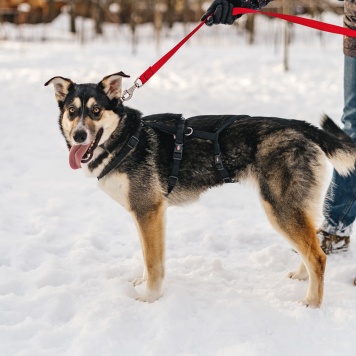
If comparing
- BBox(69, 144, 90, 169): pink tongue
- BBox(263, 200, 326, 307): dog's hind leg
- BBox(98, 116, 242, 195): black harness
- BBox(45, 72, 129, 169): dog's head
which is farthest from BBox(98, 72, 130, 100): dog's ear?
BBox(263, 200, 326, 307): dog's hind leg

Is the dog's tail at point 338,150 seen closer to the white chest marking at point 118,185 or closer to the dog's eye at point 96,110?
the white chest marking at point 118,185

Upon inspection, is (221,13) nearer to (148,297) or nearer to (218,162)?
(218,162)

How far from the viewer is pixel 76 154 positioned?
132 inches

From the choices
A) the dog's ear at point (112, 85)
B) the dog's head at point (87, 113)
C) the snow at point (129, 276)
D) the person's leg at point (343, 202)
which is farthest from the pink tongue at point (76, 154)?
the person's leg at point (343, 202)

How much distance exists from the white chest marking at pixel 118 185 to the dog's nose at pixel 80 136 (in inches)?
13.7

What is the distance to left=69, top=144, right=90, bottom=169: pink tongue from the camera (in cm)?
335

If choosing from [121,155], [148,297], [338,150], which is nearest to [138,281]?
[148,297]

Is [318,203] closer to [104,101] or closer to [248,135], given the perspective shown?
[248,135]

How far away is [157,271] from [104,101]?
4.08 feet

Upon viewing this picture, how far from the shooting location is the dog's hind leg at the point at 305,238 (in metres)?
3.29

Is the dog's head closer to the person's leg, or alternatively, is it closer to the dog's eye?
the dog's eye

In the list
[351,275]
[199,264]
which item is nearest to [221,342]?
[199,264]

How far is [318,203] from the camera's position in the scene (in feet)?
11.0

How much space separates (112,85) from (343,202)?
2.09 m
